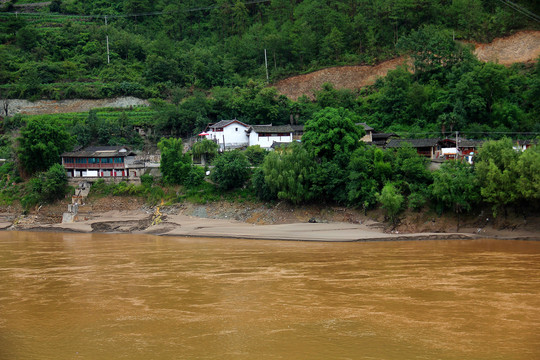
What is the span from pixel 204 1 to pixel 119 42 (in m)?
18.0

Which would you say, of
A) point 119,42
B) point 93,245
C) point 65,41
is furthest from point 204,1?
point 93,245

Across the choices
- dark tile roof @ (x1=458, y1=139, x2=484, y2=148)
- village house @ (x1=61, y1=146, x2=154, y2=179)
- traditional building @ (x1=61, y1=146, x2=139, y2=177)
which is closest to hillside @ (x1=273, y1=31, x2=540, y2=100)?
dark tile roof @ (x1=458, y1=139, x2=484, y2=148)

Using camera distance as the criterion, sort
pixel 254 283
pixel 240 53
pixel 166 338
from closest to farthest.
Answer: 1. pixel 166 338
2. pixel 254 283
3. pixel 240 53

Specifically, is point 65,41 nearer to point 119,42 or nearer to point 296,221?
point 119,42

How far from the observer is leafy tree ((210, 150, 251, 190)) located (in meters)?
42.2

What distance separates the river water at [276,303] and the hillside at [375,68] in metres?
34.2

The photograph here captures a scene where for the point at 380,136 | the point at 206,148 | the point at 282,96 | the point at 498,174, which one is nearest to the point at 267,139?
the point at 206,148

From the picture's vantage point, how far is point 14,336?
16.5 meters

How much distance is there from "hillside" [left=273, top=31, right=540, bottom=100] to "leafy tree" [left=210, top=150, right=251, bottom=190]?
865 inches

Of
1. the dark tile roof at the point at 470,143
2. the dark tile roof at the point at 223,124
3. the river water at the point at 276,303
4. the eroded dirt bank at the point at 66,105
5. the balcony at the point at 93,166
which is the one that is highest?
the eroded dirt bank at the point at 66,105

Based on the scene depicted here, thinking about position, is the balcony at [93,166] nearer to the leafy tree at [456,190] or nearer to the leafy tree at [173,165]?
the leafy tree at [173,165]

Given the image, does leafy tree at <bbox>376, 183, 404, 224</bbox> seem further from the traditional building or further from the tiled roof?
the traditional building

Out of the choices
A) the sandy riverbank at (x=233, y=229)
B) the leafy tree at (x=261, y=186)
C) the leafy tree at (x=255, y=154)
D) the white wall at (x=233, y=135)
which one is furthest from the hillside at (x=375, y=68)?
the sandy riverbank at (x=233, y=229)

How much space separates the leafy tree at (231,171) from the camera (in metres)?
42.2
